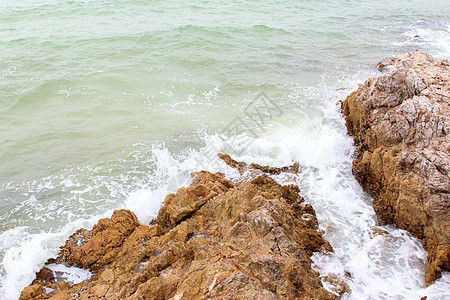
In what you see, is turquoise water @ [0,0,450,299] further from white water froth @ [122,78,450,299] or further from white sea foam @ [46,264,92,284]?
white sea foam @ [46,264,92,284]

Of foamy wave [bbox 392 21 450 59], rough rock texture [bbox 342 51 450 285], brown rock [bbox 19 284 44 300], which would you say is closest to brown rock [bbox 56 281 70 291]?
brown rock [bbox 19 284 44 300]

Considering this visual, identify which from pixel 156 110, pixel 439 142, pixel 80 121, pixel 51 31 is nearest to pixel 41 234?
pixel 80 121

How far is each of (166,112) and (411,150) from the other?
951 centimetres

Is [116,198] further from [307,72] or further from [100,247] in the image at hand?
[307,72]

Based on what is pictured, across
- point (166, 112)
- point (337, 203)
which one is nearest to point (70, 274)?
point (337, 203)

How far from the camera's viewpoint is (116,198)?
344 inches

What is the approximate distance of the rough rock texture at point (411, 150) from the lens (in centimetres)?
613

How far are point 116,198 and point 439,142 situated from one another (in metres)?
8.63

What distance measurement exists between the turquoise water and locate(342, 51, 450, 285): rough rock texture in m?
0.47

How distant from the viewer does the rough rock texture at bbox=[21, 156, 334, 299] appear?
14.7 ft

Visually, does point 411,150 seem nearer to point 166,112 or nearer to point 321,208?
point 321,208

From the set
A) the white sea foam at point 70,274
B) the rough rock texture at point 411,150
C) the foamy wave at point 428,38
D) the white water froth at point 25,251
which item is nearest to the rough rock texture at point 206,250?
the white sea foam at point 70,274

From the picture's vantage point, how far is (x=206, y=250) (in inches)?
205

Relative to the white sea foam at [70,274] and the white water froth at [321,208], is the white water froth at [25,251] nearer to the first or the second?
the white water froth at [321,208]
